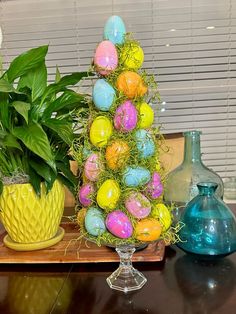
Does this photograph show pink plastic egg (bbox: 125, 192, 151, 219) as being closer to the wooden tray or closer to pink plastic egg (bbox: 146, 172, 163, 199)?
pink plastic egg (bbox: 146, 172, 163, 199)

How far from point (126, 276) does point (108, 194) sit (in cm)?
19

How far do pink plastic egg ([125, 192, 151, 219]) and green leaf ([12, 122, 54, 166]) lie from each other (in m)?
0.22

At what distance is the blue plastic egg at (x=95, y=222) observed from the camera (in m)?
0.74

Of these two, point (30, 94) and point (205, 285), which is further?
point (30, 94)

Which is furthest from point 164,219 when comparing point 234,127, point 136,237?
point 234,127

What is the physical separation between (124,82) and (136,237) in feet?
0.96

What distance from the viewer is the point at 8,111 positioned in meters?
0.92

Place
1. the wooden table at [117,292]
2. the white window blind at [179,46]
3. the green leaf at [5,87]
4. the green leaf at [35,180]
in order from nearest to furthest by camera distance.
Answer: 1. the wooden table at [117,292]
2. the green leaf at [5,87]
3. the green leaf at [35,180]
4. the white window blind at [179,46]

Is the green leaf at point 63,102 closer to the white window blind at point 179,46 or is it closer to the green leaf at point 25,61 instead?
the green leaf at point 25,61

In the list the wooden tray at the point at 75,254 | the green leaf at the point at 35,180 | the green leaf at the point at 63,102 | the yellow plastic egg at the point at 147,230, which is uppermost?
the green leaf at the point at 63,102

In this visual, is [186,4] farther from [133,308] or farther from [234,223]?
[133,308]

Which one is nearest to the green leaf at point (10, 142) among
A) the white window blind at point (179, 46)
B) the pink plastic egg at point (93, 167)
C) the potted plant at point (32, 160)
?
the potted plant at point (32, 160)

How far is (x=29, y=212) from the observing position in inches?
37.1

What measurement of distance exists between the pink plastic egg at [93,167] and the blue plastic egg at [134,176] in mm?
53
